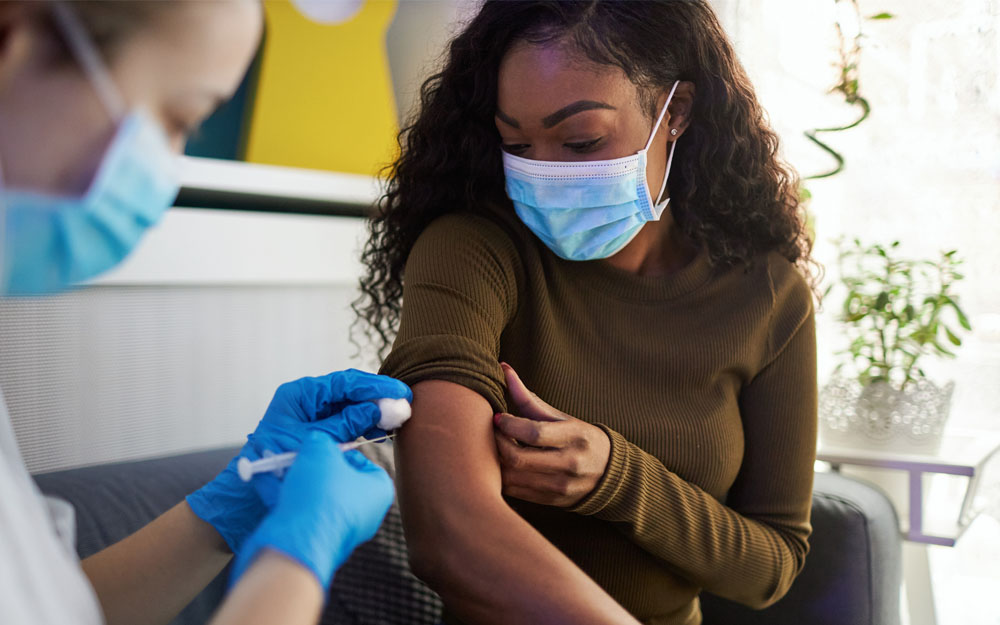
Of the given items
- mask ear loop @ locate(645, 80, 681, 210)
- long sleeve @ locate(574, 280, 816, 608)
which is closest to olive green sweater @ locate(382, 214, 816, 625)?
long sleeve @ locate(574, 280, 816, 608)

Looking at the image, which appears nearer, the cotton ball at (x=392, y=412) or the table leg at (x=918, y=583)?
the cotton ball at (x=392, y=412)

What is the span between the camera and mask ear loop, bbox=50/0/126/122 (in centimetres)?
56

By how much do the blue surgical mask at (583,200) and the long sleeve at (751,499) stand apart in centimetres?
28

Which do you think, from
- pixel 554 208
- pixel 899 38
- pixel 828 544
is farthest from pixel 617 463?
pixel 899 38

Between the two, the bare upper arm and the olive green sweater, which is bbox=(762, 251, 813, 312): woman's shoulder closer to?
the olive green sweater

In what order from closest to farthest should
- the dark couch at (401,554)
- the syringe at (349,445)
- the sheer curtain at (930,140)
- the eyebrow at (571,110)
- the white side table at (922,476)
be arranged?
1. the syringe at (349,445)
2. the eyebrow at (571,110)
3. the dark couch at (401,554)
4. the white side table at (922,476)
5. the sheer curtain at (930,140)

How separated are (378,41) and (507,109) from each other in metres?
0.86

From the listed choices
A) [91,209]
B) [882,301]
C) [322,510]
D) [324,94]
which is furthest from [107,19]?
[882,301]

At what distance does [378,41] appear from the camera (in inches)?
71.0

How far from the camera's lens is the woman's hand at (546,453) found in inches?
36.8

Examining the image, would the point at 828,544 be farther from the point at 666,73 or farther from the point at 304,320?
the point at 304,320

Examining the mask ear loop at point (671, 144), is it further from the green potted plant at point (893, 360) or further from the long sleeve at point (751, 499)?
the green potted plant at point (893, 360)

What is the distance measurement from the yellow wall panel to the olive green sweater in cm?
53

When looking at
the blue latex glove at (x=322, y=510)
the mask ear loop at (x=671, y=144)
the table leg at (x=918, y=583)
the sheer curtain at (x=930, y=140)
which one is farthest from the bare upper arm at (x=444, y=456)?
the table leg at (x=918, y=583)
